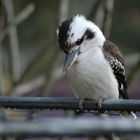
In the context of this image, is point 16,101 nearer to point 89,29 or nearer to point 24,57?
point 89,29

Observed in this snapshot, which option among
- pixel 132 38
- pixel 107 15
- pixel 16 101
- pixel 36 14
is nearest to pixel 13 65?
pixel 107 15

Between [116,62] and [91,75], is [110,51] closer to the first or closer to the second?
[116,62]

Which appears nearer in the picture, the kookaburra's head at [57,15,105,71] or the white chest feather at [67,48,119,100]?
the kookaburra's head at [57,15,105,71]

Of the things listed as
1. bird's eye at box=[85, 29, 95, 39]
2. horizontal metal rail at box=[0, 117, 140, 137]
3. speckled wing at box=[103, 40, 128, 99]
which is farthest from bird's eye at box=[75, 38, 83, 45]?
horizontal metal rail at box=[0, 117, 140, 137]

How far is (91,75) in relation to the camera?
364 centimetres

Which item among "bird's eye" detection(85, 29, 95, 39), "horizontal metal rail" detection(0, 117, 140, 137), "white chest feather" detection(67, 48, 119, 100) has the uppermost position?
"horizontal metal rail" detection(0, 117, 140, 137)

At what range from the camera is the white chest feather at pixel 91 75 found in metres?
3.62

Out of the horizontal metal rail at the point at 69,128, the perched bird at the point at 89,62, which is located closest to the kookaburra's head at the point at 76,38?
the perched bird at the point at 89,62

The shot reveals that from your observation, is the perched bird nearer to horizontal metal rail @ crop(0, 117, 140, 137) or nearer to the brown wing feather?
the brown wing feather

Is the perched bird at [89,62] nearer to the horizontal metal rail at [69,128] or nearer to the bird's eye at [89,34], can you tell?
the bird's eye at [89,34]

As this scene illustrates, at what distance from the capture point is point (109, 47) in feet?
12.6

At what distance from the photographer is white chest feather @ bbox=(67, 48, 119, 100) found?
3623 mm

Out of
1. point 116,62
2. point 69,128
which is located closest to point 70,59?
point 116,62

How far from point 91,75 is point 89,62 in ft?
0.29
